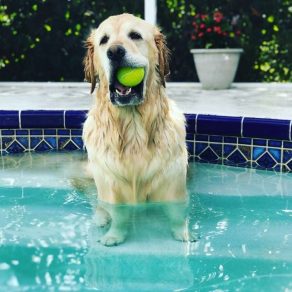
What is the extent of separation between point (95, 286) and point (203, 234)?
0.77 meters

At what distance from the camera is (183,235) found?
8.77ft

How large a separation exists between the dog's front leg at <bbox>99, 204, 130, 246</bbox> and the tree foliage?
4.92m

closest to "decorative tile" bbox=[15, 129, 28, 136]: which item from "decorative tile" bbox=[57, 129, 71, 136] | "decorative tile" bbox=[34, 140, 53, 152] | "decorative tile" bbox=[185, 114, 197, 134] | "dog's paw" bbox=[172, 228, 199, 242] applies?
"decorative tile" bbox=[34, 140, 53, 152]

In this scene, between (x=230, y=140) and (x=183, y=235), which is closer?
(x=183, y=235)

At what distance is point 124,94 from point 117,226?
66 cm

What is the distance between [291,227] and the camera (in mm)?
2871

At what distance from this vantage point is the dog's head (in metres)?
2.56

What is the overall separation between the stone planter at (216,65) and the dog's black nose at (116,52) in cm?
452

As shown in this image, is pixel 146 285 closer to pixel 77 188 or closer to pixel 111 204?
pixel 111 204

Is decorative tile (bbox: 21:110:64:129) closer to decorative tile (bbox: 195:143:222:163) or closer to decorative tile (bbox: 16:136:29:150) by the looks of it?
decorative tile (bbox: 16:136:29:150)

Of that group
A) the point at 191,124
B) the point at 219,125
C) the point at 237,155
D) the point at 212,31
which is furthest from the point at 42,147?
the point at 212,31

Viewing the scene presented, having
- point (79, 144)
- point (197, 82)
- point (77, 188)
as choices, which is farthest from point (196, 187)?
point (197, 82)

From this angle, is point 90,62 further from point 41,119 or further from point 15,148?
point 15,148

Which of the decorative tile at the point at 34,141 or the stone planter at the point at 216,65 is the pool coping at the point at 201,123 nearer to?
the decorative tile at the point at 34,141
